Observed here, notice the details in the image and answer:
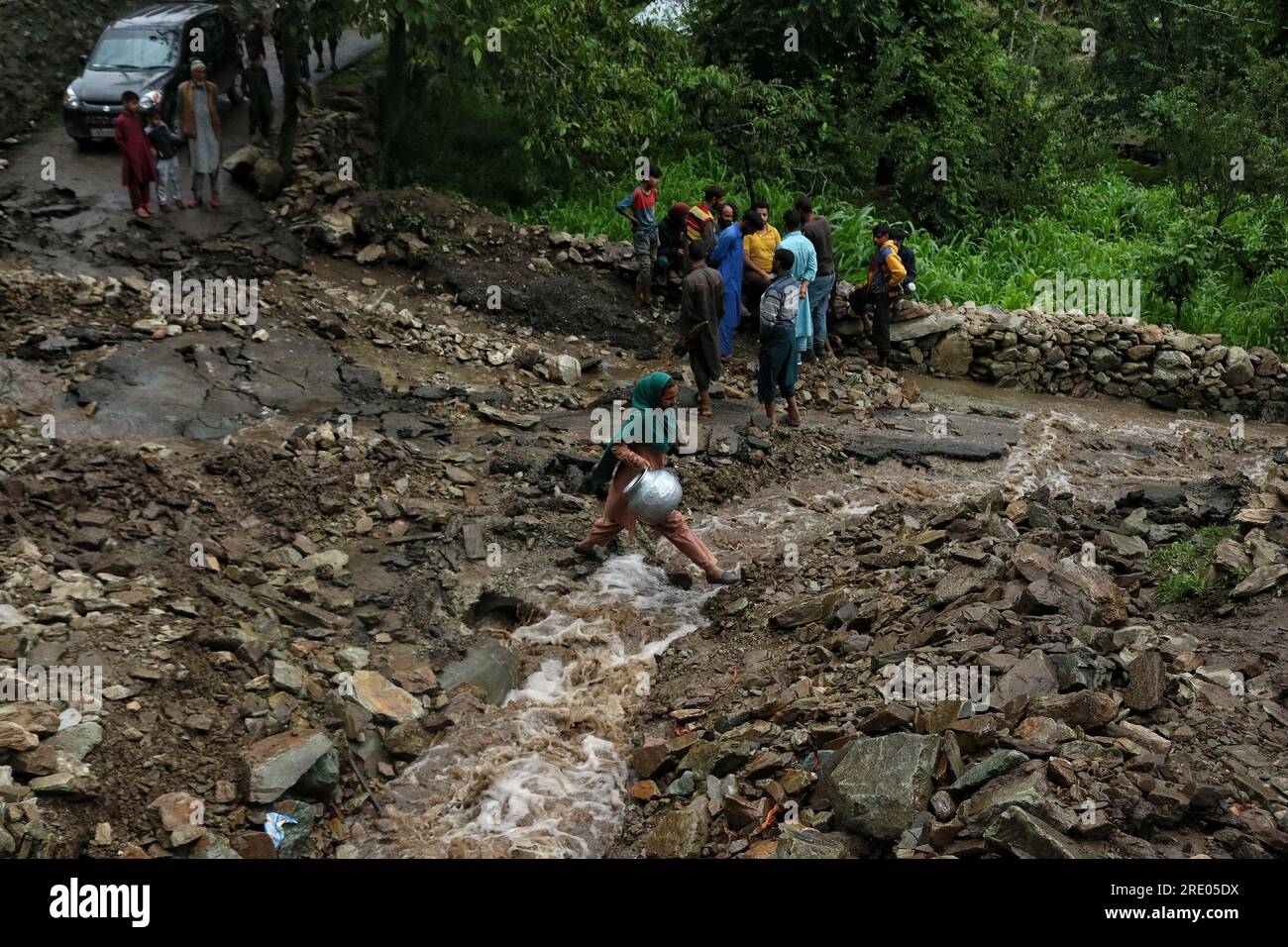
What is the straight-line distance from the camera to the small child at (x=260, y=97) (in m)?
13.9

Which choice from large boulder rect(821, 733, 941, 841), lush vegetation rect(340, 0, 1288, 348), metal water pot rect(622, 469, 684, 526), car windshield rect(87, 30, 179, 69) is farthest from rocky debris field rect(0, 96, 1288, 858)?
car windshield rect(87, 30, 179, 69)

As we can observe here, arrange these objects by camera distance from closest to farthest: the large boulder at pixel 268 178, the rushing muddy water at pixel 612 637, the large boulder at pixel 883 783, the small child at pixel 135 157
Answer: the large boulder at pixel 883 783 < the rushing muddy water at pixel 612 637 < the small child at pixel 135 157 < the large boulder at pixel 268 178

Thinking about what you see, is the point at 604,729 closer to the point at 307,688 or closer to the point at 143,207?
the point at 307,688

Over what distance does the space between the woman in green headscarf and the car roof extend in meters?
11.2

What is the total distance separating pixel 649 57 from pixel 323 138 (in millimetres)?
4472

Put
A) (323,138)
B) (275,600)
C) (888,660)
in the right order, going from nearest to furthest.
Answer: (888,660)
(275,600)
(323,138)

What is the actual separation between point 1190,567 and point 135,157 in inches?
447

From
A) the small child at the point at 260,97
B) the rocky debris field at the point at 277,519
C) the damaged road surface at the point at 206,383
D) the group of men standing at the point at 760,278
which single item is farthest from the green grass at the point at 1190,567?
the small child at the point at 260,97

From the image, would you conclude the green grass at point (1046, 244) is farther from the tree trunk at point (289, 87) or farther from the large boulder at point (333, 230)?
the tree trunk at point (289, 87)

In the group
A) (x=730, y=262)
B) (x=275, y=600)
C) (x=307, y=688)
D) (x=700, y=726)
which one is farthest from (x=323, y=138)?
(x=700, y=726)

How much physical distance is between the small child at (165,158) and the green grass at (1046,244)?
4.04 m

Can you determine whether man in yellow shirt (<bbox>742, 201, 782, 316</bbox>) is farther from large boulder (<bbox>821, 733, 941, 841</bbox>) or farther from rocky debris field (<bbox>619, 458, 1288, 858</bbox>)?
large boulder (<bbox>821, 733, 941, 841</bbox>)

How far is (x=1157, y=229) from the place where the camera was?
50.7ft

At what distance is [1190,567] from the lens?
6.70 meters
